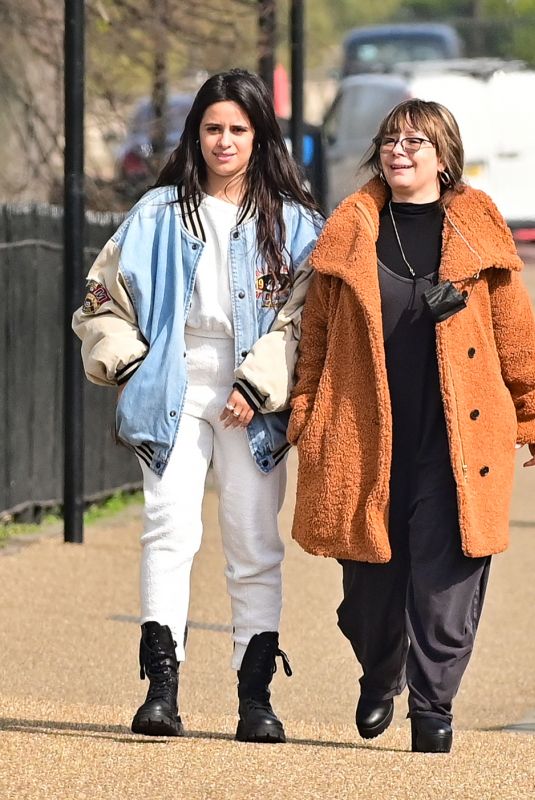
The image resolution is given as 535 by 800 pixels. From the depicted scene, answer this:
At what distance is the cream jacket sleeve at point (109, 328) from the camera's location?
4844mm

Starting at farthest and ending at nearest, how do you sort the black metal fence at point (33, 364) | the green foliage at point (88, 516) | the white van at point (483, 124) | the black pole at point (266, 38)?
the white van at point (483, 124) → the black pole at point (266, 38) → the green foliage at point (88, 516) → the black metal fence at point (33, 364)

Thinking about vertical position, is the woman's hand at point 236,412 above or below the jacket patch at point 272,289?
below

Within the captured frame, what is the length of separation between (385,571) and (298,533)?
258 mm

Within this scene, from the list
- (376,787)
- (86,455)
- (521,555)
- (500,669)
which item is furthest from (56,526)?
(376,787)

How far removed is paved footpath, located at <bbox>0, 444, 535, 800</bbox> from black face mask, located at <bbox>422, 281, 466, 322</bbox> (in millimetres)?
1125

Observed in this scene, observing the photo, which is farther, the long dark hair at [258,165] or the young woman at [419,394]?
the long dark hair at [258,165]

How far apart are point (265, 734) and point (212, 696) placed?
1435 mm

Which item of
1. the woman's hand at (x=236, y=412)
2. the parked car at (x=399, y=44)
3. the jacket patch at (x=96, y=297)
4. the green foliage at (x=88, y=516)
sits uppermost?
the parked car at (x=399, y=44)

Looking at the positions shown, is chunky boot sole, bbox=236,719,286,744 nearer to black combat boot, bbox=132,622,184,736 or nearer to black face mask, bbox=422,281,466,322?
black combat boot, bbox=132,622,184,736

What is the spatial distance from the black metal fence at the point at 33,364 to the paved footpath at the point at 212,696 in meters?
0.35

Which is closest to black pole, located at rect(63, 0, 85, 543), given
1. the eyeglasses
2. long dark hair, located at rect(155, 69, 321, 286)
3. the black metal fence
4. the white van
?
the black metal fence

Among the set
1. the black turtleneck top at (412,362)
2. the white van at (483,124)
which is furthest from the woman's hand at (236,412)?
the white van at (483,124)

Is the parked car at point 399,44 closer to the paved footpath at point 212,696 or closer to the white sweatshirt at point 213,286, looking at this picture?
the paved footpath at point 212,696

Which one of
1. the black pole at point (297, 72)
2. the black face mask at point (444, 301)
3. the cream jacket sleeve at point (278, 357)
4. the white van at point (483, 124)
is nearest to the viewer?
the black face mask at point (444, 301)
